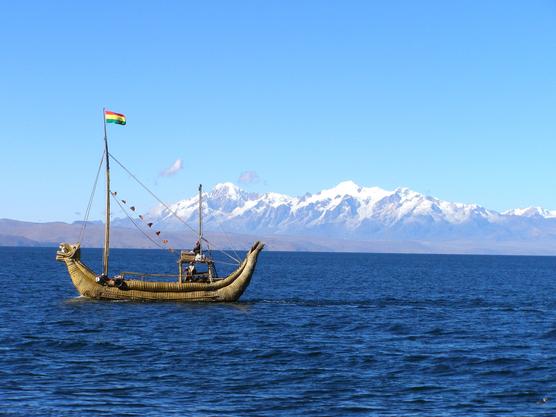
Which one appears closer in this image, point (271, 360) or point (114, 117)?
point (271, 360)

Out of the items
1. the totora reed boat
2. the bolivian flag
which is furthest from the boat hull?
the bolivian flag

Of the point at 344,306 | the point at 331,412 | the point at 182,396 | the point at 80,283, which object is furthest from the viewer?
the point at 344,306

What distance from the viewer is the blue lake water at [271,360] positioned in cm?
3644

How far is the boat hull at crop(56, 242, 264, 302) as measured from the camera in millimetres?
76500

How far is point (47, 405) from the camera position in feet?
116

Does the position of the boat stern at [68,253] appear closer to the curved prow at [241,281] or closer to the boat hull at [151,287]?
the boat hull at [151,287]

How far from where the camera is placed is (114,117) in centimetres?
7706

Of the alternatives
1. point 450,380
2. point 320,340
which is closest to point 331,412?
point 450,380

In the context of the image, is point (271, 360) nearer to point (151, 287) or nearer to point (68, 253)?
point (151, 287)

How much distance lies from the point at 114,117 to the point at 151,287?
15350 millimetres

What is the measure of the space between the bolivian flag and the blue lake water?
16.0 meters

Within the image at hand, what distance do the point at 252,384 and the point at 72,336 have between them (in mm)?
19384

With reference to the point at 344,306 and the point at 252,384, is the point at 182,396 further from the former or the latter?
the point at 344,306

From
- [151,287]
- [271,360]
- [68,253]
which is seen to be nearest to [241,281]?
[151,287]
